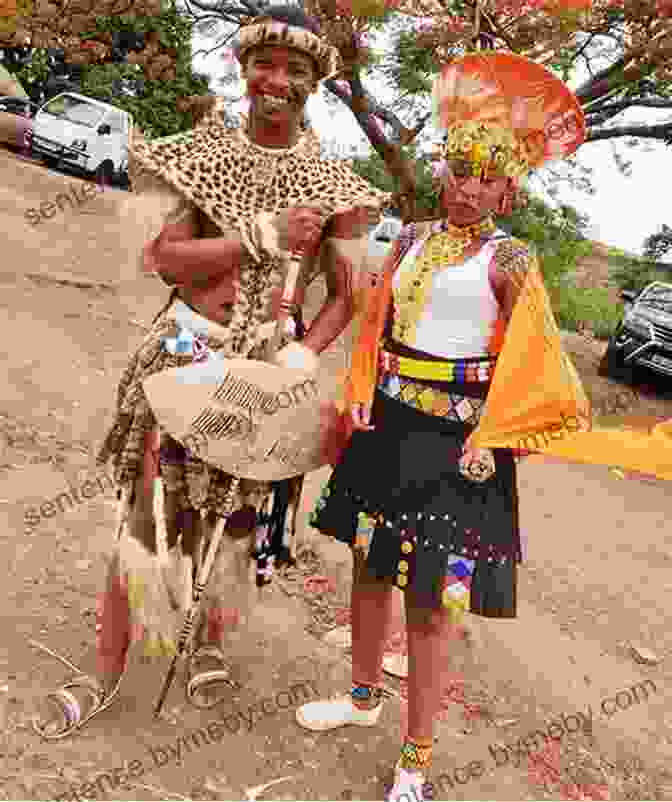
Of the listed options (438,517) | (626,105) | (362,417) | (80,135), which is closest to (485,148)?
(362,417)

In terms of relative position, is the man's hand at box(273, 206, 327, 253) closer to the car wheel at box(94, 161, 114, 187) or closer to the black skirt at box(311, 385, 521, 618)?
the black skirt at box(311, 385, 521, 618)

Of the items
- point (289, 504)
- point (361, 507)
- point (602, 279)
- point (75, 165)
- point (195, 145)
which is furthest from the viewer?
point (602, 279)

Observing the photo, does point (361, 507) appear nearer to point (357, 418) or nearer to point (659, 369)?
point (357, 418)

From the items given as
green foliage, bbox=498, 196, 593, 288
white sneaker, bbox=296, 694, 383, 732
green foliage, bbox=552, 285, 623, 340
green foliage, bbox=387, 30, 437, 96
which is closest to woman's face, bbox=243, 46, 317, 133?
white sneaker, bbox=296, 694, 383, 732

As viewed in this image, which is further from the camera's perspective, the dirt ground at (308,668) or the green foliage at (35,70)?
the green foliage at (35,70)

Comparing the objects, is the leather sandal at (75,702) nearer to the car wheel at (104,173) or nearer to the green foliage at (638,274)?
the car wheel at (104,173)

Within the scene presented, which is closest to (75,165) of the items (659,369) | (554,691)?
(659,369)

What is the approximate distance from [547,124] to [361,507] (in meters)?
1.23

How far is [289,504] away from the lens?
2.66 metres

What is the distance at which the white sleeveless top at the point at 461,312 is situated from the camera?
229 centimetres

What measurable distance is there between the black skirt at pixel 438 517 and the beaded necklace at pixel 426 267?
0.23m

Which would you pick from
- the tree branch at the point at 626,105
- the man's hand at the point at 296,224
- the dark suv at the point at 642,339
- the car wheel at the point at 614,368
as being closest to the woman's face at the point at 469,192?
the man's hand at the point at 296,224

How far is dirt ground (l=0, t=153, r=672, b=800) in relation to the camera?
8.30 ft

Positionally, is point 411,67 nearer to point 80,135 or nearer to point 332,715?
point 332,715
